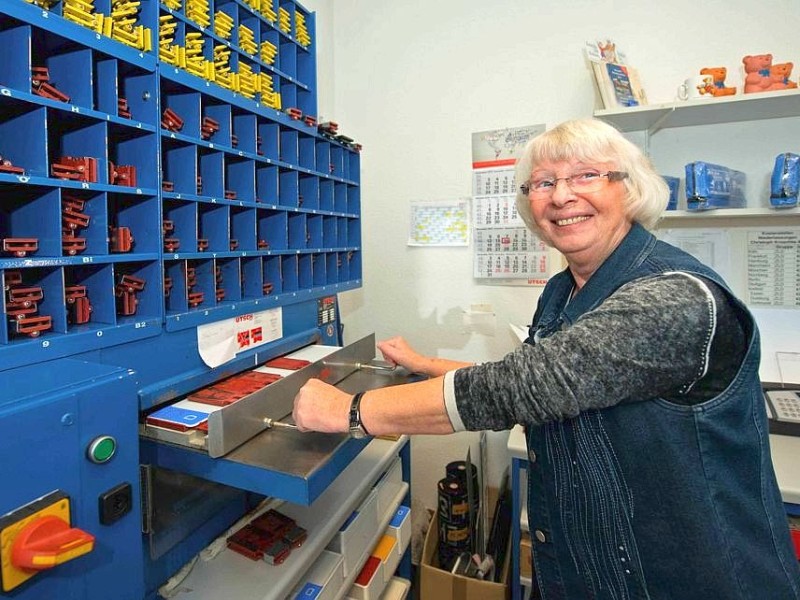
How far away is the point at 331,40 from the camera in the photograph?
2.32 m

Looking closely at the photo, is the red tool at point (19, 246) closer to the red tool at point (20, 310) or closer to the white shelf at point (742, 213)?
the red tool at point (20, 310)

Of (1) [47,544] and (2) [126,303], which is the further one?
(2) [126,303]

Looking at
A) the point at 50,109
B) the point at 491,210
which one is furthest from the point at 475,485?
the point at 50,109

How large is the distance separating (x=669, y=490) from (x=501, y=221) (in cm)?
151

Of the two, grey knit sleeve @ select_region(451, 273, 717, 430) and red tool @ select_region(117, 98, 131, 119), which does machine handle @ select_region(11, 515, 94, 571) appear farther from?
red tool @ select_region(117, 98, 131, 119)

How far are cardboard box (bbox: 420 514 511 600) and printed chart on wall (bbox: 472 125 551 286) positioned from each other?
45.2 inches

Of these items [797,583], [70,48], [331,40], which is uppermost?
[331,40]

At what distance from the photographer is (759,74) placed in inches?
62.5

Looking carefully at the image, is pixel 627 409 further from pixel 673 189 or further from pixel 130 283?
pixel 673 189

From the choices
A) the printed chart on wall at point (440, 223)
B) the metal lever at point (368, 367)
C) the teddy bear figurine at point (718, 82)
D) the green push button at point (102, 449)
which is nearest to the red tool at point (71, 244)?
the green push button at point (102, 449)

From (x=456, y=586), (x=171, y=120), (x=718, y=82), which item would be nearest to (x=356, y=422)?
(x=171, y=120)

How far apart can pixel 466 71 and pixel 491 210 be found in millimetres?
617

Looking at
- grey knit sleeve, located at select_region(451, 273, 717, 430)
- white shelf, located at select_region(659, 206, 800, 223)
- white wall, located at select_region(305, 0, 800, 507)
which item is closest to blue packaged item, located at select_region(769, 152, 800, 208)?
white shelf, located at select_region(659, 206, 800, 223)

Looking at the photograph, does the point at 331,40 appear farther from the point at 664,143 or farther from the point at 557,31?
the point at 664,143
